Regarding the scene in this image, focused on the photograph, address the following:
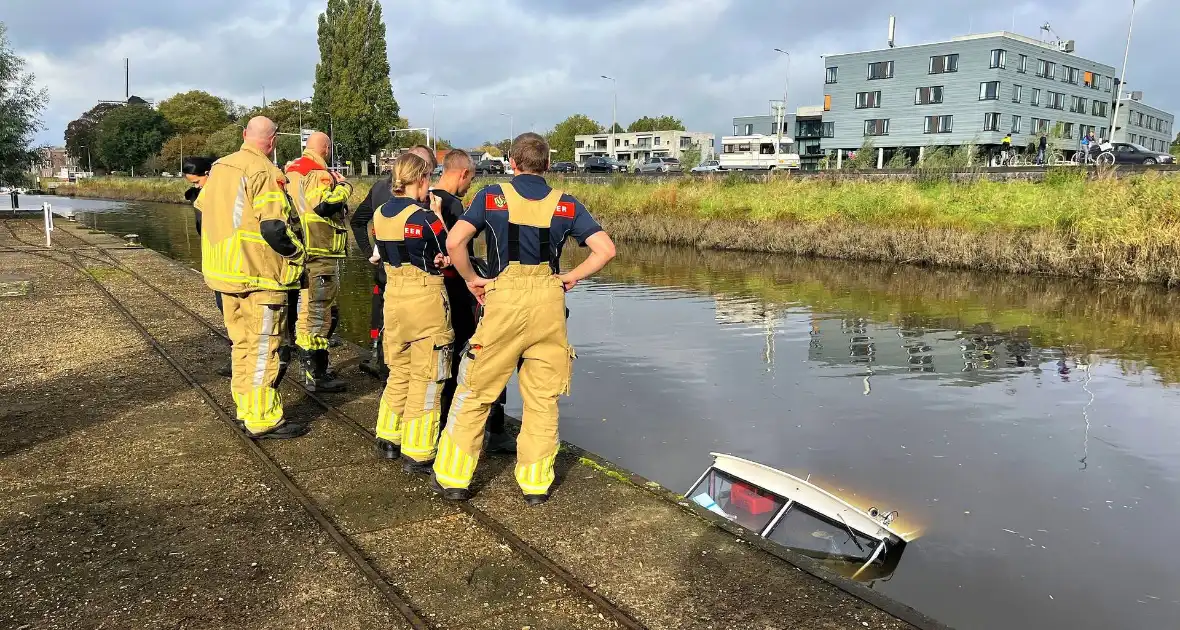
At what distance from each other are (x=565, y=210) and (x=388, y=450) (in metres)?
2.17

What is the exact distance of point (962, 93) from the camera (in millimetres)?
55281

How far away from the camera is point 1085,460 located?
7375 millimetres

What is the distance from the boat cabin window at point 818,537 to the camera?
5359mm

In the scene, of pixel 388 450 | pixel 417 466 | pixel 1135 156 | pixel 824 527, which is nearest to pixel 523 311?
pixel 417 466

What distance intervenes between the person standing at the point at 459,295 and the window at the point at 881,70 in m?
60.5

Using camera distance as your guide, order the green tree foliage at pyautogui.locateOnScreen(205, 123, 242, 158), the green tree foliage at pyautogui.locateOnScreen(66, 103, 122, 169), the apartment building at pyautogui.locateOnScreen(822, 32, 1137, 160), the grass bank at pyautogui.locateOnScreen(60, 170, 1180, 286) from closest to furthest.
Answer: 1. the grass bank at pyautogui.locateOnScreen(60, 170, 1180, 286)
2. the apartment building at pyautogui.locateOnScreen(822, 32, 1137, 160)
3. the green tree foliage at pyautogui.locateOnScreen(205, 123, 242, 158)
4. the green tree foliage at pyautogui.locateOnScreen(66, 103, 122, 169)

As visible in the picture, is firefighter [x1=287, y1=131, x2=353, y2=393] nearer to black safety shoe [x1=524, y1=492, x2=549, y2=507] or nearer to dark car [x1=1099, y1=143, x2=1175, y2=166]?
black safety shoe [x1=524, y1=492, x2=549, y2=507]

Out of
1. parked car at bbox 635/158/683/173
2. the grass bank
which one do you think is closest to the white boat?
the grass bank

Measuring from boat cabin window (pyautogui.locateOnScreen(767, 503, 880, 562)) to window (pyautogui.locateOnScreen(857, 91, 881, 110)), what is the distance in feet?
199

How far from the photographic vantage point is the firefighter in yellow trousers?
542 centimetres

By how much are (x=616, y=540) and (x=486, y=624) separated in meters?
1.03

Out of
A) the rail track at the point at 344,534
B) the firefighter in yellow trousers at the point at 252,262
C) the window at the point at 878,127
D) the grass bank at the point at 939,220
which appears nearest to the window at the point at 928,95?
the window at the point at 878,127

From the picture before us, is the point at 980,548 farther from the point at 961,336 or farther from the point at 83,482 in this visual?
the point at 961,336

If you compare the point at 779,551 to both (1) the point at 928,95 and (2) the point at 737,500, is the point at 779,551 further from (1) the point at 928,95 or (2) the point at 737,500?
(1) the point at 928,95
